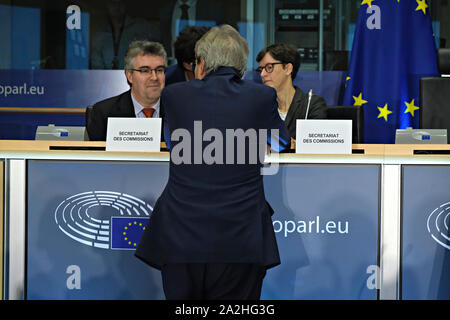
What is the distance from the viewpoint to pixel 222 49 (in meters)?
1.96

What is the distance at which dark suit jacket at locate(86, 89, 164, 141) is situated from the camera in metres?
3.15

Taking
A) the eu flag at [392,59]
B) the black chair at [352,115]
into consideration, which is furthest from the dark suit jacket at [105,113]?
the eu flag at [392,59]

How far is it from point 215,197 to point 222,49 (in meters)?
0.48

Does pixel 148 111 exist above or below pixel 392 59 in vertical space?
below

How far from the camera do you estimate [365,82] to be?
495 centimetres

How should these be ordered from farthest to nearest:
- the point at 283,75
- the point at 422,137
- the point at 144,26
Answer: the point at 144,26
the point at 283,75
the point at 422,137

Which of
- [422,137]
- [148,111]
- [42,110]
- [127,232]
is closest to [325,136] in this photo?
[422,137]

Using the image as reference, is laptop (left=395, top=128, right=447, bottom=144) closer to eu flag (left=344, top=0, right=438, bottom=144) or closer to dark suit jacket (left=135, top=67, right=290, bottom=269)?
dark suit jacket (left=135, top=67, right=290, bottom=269)

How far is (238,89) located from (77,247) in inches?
46.5

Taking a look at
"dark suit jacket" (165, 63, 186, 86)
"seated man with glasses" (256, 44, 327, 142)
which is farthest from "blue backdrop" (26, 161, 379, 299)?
"seated man with glasses" (256, 44, 327, 142)

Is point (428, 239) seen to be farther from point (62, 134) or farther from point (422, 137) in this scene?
point (62, 134)

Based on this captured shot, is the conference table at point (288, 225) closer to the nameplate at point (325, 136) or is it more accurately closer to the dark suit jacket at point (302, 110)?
the nameplate at point (325, 136)
